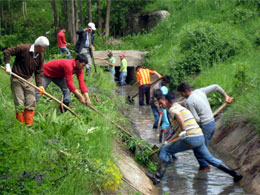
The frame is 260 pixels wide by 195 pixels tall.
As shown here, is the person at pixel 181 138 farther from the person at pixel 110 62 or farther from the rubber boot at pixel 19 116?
the person at pixel 110 62

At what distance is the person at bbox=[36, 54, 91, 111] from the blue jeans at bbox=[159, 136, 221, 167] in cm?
175

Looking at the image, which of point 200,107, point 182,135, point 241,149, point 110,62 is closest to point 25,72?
point 182,135

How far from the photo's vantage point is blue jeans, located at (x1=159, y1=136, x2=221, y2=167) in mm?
8480

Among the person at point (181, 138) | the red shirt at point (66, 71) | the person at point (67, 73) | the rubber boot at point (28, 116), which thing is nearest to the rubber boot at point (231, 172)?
the person at point (181, 138)

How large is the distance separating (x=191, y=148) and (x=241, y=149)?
179 cm

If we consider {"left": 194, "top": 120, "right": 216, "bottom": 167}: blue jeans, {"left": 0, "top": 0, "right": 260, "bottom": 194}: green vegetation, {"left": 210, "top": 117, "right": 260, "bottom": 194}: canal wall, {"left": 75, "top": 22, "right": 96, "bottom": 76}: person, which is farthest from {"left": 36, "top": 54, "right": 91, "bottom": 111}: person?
{"left": 75, "top": 22, "right": 96, "bottom": 76}: person

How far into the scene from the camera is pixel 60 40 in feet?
63.9

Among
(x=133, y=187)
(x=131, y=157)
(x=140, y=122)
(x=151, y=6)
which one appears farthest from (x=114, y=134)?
(x=151, y=6)

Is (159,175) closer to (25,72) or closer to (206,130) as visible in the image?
(206,130)

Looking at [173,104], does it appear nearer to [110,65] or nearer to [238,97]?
[238,97]

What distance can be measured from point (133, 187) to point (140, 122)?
25.0ft

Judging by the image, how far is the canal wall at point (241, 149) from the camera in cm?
851

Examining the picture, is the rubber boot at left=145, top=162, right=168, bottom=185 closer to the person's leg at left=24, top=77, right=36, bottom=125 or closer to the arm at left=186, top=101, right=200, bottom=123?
the arm at left=186, top=101, right=200, bottom=123

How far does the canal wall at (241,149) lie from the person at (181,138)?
13.0 inches
